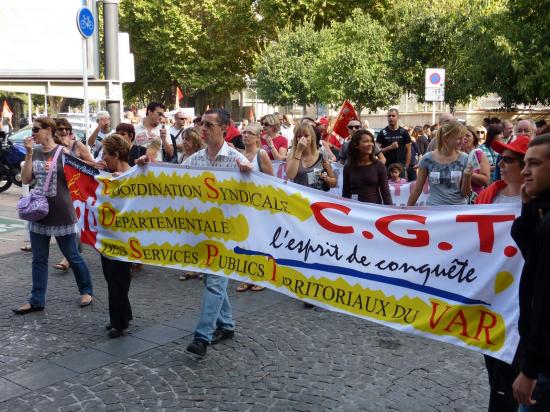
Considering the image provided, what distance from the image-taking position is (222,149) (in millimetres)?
5262

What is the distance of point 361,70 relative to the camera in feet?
101

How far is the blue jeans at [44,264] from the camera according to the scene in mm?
6023

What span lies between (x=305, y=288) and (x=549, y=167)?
2187mm

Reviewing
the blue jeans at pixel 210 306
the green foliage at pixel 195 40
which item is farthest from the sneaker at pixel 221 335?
the green foliage at pixel 195 40

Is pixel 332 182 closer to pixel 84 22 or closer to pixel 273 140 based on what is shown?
pixel 273 140

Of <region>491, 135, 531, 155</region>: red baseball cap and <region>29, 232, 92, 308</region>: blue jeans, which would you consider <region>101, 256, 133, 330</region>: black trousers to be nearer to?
<region>29, 232, 92, 308</region>: blue jeans

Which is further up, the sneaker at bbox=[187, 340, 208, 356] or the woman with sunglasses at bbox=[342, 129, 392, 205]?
the woman with sunglasses at bbox=[342, 129, 392, 205]

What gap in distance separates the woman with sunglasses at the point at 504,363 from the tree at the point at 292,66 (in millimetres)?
34421

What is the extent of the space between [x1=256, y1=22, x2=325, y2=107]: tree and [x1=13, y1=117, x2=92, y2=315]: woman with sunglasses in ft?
105

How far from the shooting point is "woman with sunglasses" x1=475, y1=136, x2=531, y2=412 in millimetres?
3174

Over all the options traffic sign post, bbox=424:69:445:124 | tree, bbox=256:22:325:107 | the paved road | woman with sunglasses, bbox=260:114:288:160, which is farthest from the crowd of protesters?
tree, bbox=256:22:325:107

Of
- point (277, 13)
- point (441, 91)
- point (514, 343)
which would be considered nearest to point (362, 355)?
point (514, 343)

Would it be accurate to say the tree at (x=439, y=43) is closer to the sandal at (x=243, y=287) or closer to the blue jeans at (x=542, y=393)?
the sandal at (x=243, y=287)

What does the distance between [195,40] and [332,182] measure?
43.7 metres
